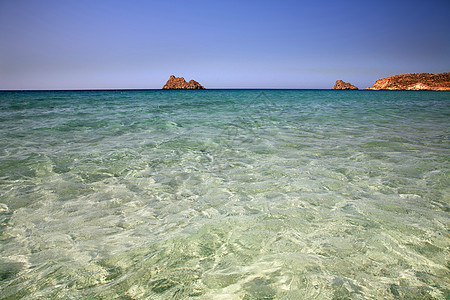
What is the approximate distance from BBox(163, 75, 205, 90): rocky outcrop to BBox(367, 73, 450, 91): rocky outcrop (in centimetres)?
10511

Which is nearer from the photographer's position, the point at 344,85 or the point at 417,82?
the point at 417,82

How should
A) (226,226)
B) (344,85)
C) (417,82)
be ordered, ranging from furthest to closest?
(344,85) → (417,82) → (226,226)

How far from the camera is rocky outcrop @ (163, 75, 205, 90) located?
15425cm

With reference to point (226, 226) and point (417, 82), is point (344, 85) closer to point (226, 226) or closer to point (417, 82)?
point (417, 82)

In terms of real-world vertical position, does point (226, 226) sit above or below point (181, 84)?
below

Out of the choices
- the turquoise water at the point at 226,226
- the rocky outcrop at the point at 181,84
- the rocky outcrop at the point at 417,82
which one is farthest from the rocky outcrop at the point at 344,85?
the turquoise water at the point at 226,226

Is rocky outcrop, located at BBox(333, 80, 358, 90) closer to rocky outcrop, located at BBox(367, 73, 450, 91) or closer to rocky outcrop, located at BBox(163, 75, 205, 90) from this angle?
rocky outcrop, located at BBox(367, 73, 450, 91)

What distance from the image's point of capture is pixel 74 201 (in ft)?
10.1

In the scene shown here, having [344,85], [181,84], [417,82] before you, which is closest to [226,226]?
[417,82]

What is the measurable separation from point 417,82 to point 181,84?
124 meters

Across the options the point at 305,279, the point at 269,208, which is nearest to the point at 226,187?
the point at 269,208

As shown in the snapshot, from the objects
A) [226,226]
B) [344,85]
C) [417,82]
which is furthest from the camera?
[344,85]

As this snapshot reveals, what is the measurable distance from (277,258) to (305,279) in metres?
0.29

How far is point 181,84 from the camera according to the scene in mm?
156375
